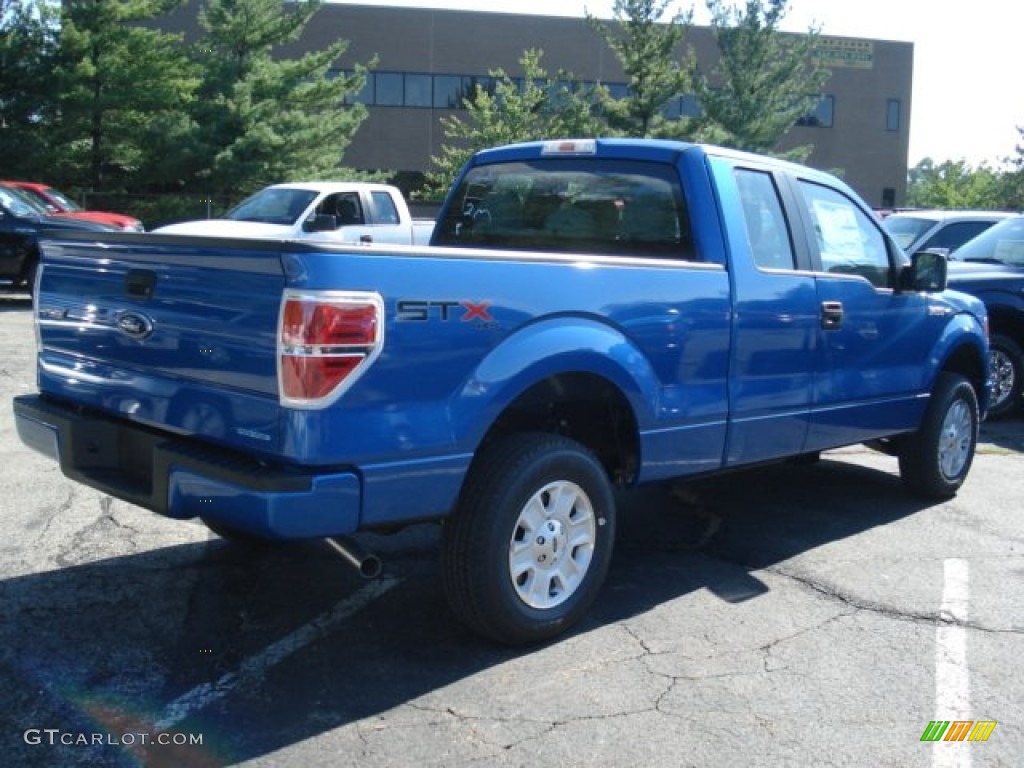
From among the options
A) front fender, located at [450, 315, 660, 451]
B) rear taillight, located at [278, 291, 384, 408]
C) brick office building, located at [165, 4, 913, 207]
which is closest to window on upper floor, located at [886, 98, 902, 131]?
brick office building, located at [165, 4, 913, 207]

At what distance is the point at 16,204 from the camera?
50.9 ft

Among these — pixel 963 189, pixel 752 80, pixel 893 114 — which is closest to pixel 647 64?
pixel 752 80

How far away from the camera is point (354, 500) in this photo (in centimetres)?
336

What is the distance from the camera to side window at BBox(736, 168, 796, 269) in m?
4.98

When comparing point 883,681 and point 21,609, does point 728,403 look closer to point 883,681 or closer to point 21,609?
point 883,681

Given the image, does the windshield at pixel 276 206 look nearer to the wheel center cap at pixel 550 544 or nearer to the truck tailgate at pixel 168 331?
the truck tailgate at pixel 168 331

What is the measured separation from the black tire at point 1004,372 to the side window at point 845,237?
435 centimetres

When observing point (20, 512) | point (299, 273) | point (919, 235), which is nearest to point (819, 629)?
point (299, 273)

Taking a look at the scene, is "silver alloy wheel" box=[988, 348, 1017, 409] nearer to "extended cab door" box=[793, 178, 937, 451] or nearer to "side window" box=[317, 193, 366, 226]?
"extended cab door" box=[793, 178, 937, 451]

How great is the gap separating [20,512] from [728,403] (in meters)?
3.72

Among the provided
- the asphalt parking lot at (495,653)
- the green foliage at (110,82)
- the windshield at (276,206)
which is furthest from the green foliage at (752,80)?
the asphalt parking lot at (495,653)

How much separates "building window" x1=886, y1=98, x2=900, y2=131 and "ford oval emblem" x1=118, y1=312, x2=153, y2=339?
4708 centimetres

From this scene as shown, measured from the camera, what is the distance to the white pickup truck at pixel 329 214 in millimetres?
14202

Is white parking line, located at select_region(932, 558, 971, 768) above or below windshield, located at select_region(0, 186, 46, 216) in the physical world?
below
